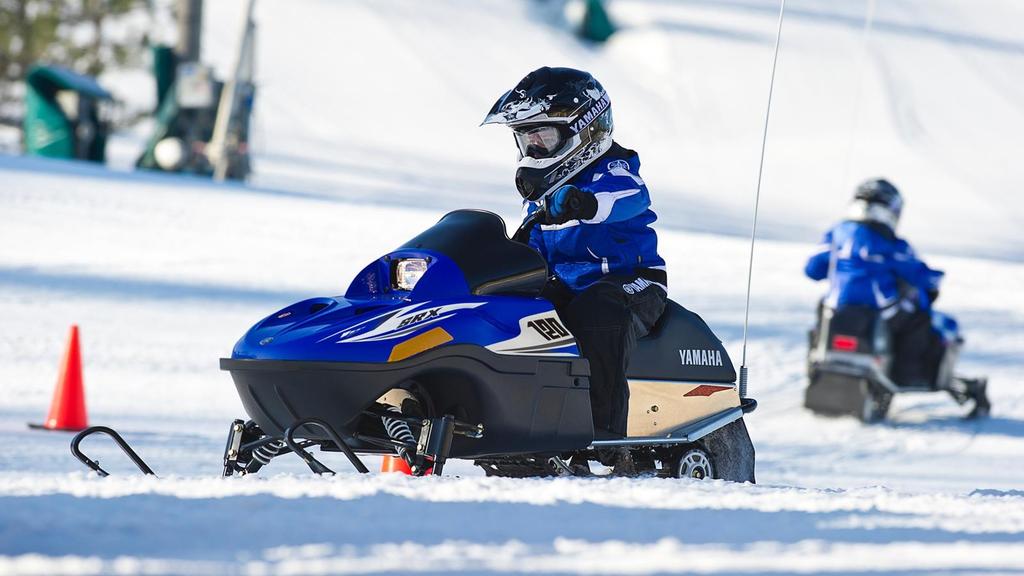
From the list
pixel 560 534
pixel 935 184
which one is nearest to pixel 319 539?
pixel 560 534

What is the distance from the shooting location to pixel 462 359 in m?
4.71

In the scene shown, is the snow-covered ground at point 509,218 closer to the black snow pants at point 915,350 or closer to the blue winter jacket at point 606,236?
the black snow pants at point 915,350

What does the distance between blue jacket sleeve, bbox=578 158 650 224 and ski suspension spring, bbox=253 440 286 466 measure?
55.2 inches

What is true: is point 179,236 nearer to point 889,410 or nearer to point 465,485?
point 889,410

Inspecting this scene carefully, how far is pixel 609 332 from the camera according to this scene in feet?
16.9

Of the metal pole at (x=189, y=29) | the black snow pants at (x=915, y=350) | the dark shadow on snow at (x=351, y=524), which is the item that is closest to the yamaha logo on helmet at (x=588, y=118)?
the dark shadow on snow at (x=351, y=524)

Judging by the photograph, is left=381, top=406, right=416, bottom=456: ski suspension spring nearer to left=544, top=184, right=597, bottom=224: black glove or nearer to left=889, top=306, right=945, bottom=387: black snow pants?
left=544, top=184, right=597, bottom=224: black glove

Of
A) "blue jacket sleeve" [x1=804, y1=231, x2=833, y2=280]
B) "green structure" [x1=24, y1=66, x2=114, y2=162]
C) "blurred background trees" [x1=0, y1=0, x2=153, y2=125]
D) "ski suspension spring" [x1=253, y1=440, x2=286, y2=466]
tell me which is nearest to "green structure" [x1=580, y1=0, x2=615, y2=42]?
"blurred background trees" [x1=0, y1=0, x2=153, y2=125]

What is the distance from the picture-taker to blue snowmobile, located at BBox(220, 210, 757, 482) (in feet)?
14.9

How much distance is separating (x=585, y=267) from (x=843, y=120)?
32532 mm

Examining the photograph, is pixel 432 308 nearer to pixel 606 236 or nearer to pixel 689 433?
pixel 606 236

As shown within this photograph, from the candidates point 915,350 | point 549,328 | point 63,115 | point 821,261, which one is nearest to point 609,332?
point 549,328

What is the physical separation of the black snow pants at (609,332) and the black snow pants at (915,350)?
585 cm

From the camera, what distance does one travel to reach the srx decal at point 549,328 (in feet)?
16.3
